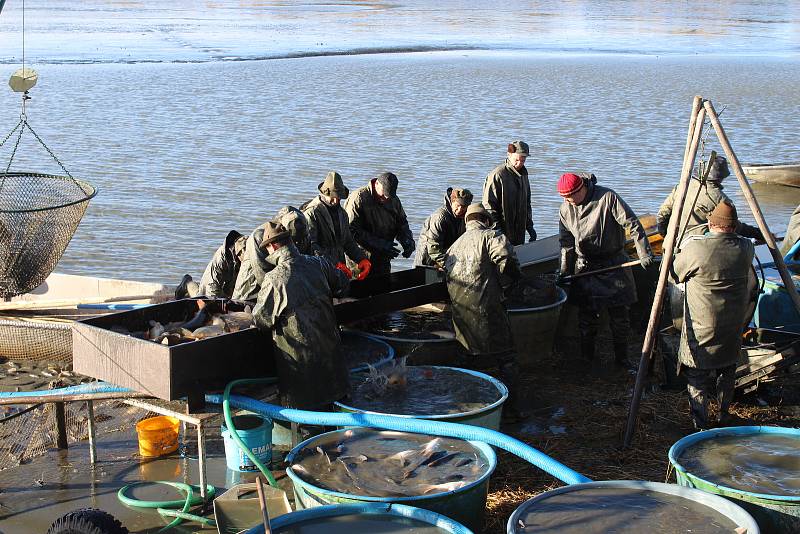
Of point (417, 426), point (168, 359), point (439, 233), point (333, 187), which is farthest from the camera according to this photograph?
point (439, 233)

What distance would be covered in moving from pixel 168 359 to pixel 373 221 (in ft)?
14.2

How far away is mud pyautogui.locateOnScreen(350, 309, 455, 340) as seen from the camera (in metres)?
8.51

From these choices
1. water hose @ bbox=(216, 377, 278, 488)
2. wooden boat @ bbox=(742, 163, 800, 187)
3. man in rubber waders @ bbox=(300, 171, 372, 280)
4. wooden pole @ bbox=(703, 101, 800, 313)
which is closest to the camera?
water hose @ bbox=(216, 377, 278, 488)

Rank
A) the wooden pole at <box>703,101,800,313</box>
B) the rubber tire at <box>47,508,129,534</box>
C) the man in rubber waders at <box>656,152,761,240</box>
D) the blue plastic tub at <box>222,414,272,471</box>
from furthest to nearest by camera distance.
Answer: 1. the man in rubber waders at <box>656,152,761,240</box>
2. the wooden pole at <box>703,101,800,313</box>
3. the blue plastic tub at <box>222,414,272,471</box>
4. the rubber tire at <box>47,508,129,534</box>

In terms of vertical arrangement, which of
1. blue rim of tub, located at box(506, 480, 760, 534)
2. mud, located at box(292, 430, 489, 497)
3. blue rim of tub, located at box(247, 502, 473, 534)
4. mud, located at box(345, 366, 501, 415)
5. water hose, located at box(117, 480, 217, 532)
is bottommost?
water hose, located at box(117, 480, 217, 532)

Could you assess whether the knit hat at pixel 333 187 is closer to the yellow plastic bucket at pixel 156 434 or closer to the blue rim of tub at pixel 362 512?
the yellow plastic bucket at pixel 156 434

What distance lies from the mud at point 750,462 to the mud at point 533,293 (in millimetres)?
3539

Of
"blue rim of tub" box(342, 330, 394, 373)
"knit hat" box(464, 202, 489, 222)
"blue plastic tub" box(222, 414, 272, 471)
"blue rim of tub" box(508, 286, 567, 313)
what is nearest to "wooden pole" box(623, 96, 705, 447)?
"knit hat" box(464, 202, 489, 222)

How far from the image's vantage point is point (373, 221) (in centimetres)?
1028

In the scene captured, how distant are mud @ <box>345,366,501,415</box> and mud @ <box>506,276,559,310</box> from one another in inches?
82.7

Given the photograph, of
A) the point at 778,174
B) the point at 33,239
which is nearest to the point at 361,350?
the point at 33,239

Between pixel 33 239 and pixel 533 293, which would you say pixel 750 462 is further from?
pixel 33 239

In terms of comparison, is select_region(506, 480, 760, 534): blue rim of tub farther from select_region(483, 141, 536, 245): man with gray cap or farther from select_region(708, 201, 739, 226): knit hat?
select_region(483, 141, 536, 245): man with gray cap

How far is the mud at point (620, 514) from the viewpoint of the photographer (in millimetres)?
4855
